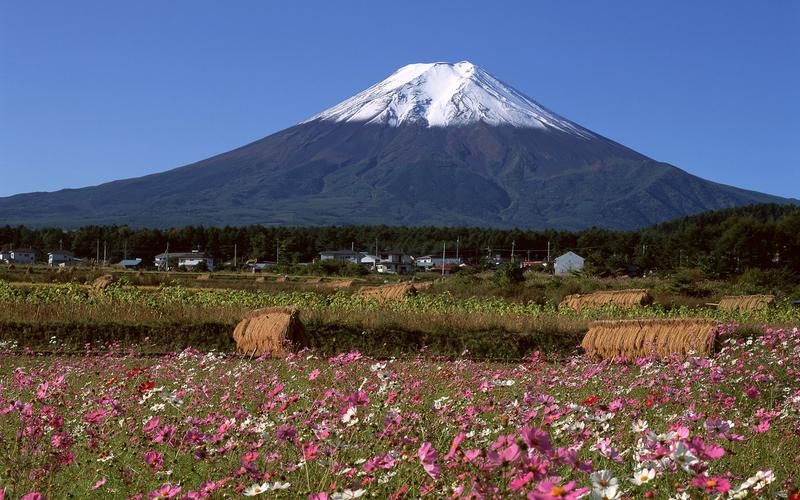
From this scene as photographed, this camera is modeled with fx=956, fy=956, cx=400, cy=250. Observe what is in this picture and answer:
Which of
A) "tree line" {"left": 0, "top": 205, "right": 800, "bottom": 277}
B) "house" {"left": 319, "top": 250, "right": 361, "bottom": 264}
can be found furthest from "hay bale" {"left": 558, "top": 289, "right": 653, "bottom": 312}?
"house" {"left": 319, "top": 250, "right": 361, "bottom": 264}

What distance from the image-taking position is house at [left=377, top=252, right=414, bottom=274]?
5057 inches

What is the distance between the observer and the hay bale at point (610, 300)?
28.4 metres

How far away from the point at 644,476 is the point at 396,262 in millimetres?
129491

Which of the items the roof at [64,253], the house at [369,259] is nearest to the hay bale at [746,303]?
the house at [369,259]

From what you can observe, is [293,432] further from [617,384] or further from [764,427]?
[617,384]

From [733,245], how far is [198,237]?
274 feet

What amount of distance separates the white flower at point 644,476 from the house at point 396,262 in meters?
122

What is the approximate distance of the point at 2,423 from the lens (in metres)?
6.37

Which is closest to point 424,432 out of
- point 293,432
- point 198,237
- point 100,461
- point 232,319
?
point 293,432

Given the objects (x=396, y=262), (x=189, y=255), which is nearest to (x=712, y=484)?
(x=189, y=255)

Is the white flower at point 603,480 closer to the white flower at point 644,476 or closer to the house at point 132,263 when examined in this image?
the white flower at point 644,476

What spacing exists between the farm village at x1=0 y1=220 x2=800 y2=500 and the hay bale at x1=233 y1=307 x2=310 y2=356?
46mm

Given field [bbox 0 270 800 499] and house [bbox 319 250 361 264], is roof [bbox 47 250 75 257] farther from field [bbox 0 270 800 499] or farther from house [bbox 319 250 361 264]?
field [bbox 0 270 800 499]

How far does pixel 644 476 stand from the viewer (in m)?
3.14
